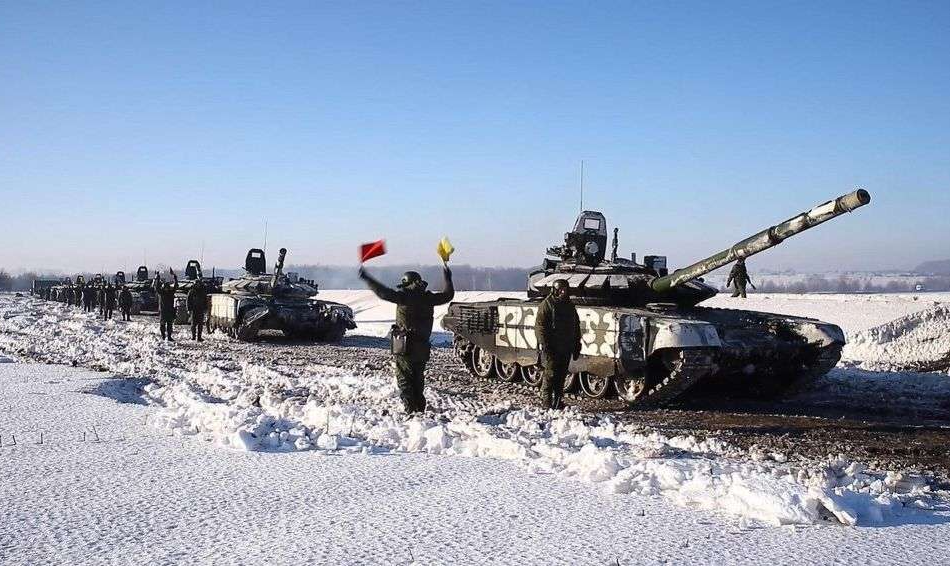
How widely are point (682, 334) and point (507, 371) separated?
4364mm

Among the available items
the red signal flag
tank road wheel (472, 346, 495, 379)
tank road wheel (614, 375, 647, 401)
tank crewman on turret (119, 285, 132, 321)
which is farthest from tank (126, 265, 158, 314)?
the red signal flag

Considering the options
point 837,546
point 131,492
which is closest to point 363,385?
point 131,492

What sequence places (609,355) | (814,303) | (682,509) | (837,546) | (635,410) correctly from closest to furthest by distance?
(837,546) < (682,509) < (635,410) < (609,355) < (814,303)

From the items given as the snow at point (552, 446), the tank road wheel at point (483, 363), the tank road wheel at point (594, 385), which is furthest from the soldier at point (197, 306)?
the tank road wheel at point (594, 385)

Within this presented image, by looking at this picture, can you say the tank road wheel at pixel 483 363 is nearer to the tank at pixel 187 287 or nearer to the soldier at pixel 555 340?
the soldier at pixel 555 340

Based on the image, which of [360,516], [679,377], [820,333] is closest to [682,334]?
[679,377]

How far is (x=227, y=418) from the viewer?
22.0ft

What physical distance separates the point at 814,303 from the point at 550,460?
32687mm

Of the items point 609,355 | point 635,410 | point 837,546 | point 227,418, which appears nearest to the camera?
point 837,546

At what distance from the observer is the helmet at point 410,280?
27.6ft

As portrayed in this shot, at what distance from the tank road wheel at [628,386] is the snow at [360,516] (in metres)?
5.01

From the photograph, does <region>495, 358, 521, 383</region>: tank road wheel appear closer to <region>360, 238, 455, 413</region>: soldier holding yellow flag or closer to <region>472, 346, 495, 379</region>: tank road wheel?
<region>472, 346, 495, 379</region>: tank road wheel

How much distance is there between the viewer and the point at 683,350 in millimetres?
10055

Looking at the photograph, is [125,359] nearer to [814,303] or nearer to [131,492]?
[131,492]
